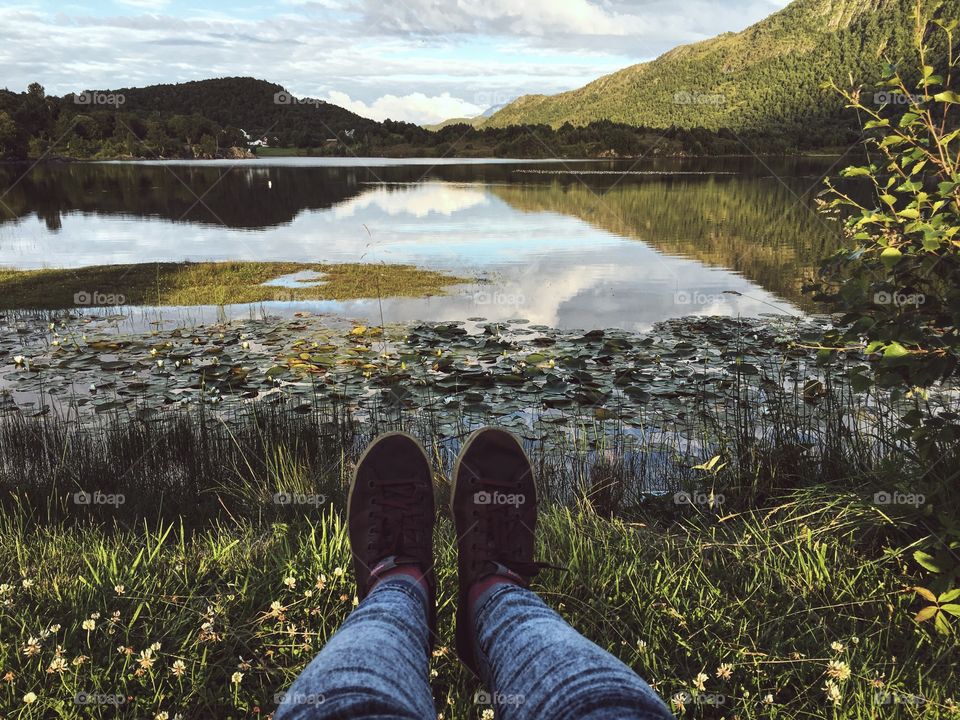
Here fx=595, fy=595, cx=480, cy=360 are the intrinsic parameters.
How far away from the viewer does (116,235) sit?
14.9 m

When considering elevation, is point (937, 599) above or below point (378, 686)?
below

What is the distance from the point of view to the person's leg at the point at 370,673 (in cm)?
113

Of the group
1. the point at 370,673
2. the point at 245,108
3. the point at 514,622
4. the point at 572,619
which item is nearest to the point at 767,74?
the point at 245,108

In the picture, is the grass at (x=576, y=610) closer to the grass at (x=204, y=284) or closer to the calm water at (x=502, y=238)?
the calm water at (x=502, y=238)

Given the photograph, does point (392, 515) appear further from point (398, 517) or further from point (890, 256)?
point (890, 256)

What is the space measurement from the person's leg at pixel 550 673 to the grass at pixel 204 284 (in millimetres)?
7112

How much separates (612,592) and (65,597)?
1.80m

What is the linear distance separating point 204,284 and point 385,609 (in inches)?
357

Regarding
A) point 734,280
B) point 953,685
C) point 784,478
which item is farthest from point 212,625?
point 734,280

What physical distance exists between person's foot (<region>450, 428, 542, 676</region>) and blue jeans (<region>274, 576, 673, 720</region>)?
27 cm

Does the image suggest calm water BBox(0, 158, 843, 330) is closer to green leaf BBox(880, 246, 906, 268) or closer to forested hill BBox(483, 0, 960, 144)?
green leaf BBox(880, 246, 906, 268)

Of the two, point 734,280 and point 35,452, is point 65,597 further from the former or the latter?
point 734,280

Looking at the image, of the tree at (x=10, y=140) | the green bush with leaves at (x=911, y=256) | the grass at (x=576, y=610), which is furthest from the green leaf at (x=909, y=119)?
the tree at (x=10, y=140)

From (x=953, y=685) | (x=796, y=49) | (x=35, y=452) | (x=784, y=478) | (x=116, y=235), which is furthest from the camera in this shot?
(x=796, y=49)
